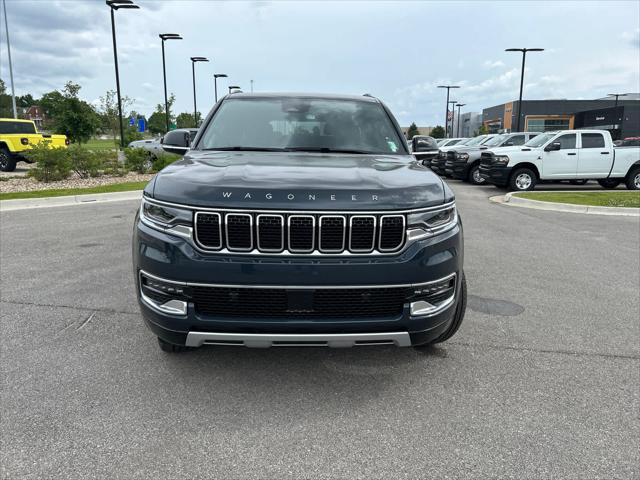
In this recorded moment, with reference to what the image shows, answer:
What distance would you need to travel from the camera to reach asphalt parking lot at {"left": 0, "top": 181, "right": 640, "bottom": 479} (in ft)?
8.07

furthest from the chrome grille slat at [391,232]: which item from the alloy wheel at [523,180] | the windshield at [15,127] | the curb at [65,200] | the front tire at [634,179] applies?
the windshield at [15,127]

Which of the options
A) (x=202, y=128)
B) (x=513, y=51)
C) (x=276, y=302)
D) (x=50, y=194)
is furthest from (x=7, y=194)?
(x=513, y=51)

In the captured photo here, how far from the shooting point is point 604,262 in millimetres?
6586

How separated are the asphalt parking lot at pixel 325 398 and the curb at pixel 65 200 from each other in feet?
A: 23.4

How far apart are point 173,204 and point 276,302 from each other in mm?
773

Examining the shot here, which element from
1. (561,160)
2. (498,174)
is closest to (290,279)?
(498,174)

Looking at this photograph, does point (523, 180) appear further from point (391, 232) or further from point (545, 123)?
point (545, 123)

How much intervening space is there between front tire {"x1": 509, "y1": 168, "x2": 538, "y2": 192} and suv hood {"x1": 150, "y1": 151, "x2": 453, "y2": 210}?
13424 millimetres

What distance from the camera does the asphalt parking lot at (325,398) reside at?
8.07 feet

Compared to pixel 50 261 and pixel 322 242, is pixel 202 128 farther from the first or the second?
pixel 50 261

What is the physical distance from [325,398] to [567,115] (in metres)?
86.3

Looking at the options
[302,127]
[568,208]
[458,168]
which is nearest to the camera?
[302,127]

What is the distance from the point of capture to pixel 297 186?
108 inches

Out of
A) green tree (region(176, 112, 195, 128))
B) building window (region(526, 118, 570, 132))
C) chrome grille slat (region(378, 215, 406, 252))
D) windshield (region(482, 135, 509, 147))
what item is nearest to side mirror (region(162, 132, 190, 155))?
chrome grille slat (region(378, 215, 406, 252))
